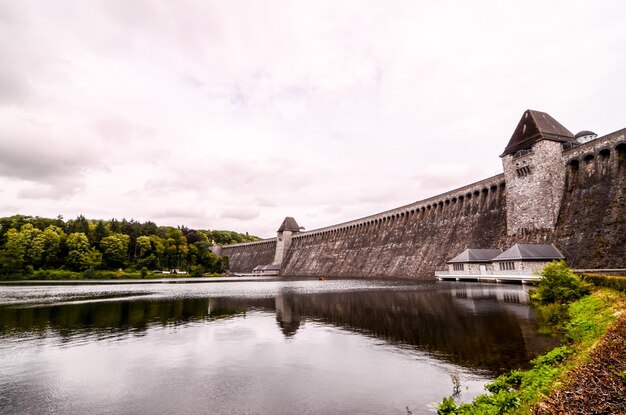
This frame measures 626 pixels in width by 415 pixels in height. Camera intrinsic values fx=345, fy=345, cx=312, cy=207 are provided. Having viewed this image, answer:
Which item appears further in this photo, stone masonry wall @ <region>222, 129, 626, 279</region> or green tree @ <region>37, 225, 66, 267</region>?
green tree @ <region>37, 225, 66, 267</region>

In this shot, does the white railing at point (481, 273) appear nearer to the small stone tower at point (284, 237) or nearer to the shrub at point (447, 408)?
the shrub at point (447, 408)

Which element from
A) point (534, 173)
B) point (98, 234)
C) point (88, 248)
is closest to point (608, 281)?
point (534, 173)

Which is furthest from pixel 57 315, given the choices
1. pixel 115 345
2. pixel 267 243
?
pixel 267 243

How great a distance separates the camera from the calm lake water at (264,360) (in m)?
8.85

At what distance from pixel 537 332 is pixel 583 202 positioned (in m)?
33.1

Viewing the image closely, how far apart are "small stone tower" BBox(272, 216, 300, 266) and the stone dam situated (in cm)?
4912

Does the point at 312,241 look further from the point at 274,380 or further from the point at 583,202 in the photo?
the point at 274,380

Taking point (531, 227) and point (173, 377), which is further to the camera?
point (531, 227)

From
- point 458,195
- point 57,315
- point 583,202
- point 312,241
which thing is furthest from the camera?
point 312,241

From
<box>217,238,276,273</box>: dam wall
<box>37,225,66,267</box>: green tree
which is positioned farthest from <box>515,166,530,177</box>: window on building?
<box>37,225,66,267</box>: green tree

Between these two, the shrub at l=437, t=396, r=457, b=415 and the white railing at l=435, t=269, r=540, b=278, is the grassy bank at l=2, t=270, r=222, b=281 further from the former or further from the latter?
the shrub at l=437, t=396, r=457, b=415

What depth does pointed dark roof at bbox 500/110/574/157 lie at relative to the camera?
4531cm

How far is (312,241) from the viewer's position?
120m

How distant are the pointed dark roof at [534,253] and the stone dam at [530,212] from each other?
3.71 ft
